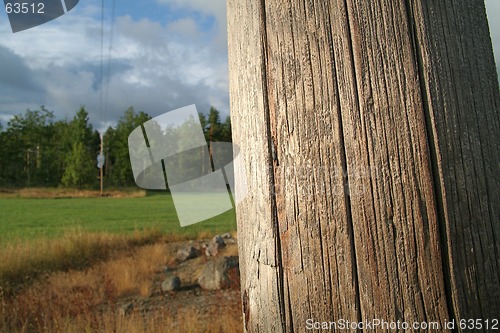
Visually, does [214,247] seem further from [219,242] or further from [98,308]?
[98,308]

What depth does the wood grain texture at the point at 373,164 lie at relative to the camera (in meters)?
0.71

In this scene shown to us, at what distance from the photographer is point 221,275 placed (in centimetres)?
617

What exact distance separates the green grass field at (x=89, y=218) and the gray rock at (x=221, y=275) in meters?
5.10

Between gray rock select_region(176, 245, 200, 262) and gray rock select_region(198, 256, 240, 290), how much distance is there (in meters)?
2.33

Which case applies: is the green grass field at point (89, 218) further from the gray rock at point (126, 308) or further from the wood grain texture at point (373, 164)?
the wood grain texture at point (373, 164)

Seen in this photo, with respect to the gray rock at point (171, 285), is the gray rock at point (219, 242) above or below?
above

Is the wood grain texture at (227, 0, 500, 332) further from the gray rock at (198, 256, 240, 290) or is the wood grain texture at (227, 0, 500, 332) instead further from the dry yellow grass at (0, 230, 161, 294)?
the dry yellow grass at (0, 230, 161, 294)

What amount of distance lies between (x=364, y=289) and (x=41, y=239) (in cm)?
1059

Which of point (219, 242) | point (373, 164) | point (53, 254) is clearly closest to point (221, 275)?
point (219, 242)

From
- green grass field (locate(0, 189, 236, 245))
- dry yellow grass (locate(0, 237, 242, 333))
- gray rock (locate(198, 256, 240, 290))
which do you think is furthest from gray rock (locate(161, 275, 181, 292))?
green grass field (locate(0, 189, 236, 245))

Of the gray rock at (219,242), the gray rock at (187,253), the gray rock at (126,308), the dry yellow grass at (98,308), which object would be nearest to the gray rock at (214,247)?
the gray rock at (219,242)

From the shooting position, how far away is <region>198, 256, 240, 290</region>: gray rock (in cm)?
614

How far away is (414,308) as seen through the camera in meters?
0.69

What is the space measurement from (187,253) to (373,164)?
28.2 feet
